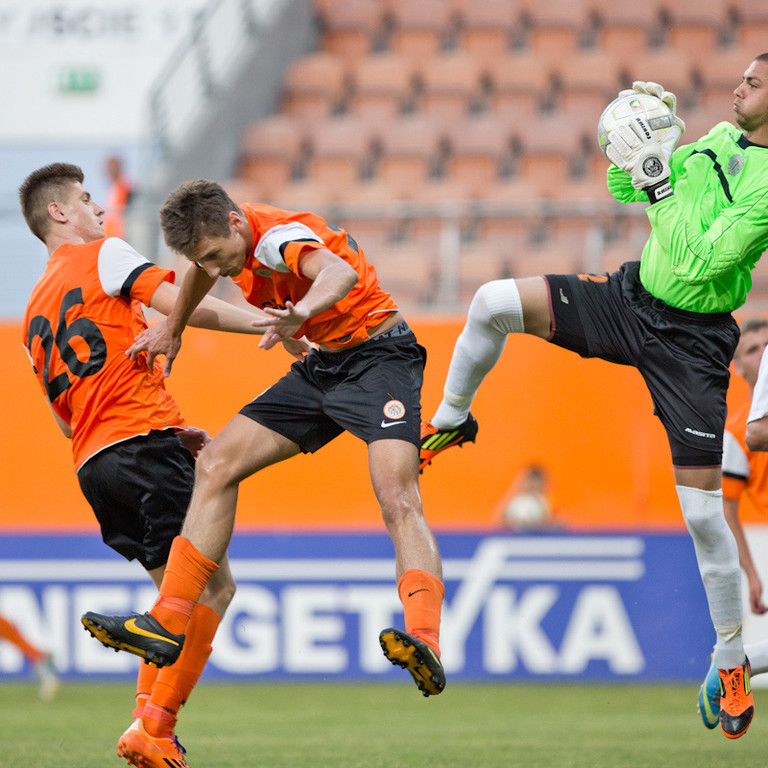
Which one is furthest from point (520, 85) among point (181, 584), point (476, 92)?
point (181, 584)

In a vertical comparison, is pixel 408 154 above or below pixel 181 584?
above

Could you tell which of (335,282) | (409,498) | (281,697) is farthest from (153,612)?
(281,697)

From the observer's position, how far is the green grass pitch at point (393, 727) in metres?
5.53

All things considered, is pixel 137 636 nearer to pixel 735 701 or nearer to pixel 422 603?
pixel 422 603

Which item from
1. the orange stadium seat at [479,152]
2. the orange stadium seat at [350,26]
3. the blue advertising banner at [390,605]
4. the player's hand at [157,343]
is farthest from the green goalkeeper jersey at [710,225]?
the orange stadium seat at [350,26]

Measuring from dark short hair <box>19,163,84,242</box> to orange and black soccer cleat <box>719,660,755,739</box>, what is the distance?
3.41 meters

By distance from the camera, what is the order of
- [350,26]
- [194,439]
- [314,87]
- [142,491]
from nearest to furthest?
[142,491] → [194,439] → [314,87] → [350,26]

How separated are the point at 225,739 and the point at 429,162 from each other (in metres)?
8.25

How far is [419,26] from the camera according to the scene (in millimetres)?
14492

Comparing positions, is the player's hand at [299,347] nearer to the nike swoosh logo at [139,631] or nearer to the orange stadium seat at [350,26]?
the nike swoosh logo at [139,631]

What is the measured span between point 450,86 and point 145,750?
35.0 ft

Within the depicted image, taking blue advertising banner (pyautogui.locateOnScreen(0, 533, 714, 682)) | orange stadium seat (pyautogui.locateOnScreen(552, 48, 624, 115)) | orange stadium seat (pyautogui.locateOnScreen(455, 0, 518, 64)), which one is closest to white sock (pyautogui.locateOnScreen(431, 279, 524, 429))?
blue advertising banner (pyautogui.locateOnScreen(0, 533, 714, 682))

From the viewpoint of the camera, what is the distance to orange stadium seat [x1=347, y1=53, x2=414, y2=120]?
13922mm

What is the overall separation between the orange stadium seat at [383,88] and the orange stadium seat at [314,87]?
0.22 metres
